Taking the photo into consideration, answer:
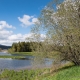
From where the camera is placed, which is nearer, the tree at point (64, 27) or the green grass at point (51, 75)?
the green grass at point (51, 75)

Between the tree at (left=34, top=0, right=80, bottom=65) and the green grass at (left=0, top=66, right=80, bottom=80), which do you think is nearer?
the green grass at (left=0, top=66, right=80, bottom=80)

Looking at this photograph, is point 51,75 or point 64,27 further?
point 64,27

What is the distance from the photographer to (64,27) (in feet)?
77.0

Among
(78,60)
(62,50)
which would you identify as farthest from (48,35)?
(78,60)

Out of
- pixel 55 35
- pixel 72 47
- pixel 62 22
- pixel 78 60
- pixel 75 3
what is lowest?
pixel 78 60

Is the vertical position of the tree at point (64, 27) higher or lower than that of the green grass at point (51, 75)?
higher

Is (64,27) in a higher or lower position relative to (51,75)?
higher

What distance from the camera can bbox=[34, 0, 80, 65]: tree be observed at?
2280 cm

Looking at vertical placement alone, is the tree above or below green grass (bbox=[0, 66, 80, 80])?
above

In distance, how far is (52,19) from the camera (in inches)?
954

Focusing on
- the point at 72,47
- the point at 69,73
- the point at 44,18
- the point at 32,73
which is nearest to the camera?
the point at 69,73

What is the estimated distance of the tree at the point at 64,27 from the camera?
22797 mm

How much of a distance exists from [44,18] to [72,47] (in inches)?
202

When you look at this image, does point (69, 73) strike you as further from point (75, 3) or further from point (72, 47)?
point (75, 3)
